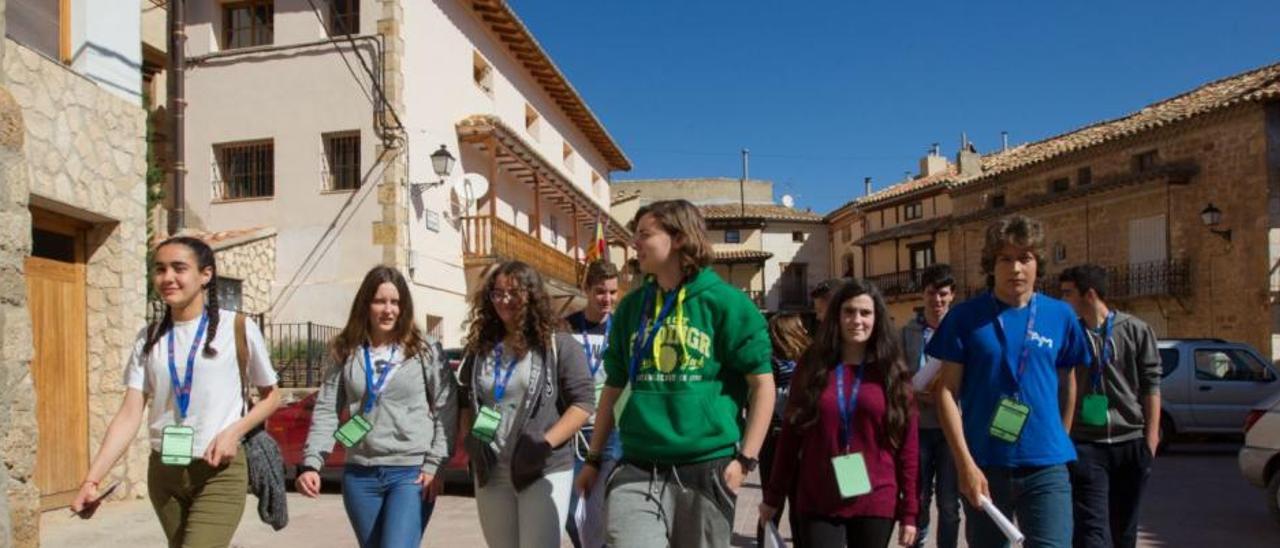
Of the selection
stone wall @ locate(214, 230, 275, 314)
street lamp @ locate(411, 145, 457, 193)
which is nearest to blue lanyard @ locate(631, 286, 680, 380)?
stone wall @ locate(214, 230, 275, 314)

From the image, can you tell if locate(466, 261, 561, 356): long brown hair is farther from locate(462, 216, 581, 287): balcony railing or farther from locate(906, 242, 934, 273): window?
locate(906, 242, 934, 273): window

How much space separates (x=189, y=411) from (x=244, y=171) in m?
15.5

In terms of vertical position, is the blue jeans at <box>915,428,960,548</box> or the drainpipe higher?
the drainpipe

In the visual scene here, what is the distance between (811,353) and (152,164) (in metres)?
15.0

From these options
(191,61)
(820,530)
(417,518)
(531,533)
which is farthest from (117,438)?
(191,61)

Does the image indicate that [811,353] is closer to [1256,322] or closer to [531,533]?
[531,533]

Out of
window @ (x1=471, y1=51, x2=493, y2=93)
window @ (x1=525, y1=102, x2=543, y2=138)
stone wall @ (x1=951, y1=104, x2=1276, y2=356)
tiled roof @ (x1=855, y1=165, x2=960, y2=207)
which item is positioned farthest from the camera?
tiled roof @ (x1=855, y1=165, x2=960, y2=207)

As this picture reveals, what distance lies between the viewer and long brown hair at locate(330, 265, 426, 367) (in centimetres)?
448

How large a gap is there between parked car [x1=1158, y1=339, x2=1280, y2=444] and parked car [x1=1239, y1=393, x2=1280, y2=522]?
7225 mm

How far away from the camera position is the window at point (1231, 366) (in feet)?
50.0

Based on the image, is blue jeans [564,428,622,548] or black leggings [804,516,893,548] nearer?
black leggings [804,516,893,548]

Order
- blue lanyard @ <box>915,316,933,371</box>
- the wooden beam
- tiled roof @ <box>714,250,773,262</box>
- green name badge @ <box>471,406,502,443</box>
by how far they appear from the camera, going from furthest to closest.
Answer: tiled roof @ <box>714,250,773,262</box> → the wooden beam → blue lanyard @ <box>915,316,933,371</box> → green name badge @ <box>471,406,502,443</box>

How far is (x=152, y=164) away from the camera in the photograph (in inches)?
652

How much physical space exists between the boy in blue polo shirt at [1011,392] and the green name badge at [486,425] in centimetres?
175
